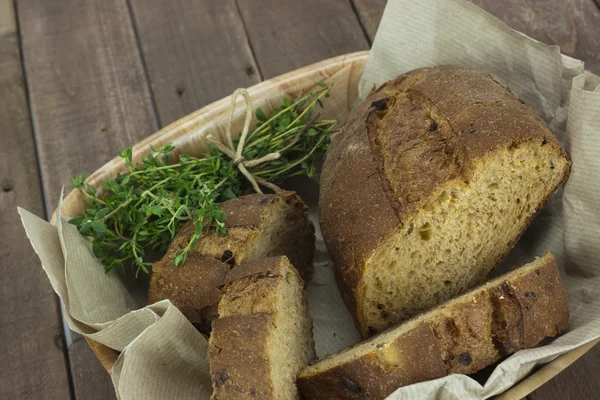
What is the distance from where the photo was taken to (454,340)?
2.09m

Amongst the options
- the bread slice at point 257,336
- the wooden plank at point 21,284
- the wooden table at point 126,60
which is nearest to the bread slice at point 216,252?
the bread slice at point 257,336

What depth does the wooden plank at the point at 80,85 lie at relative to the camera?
11.3 feet

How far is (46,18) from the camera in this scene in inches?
155

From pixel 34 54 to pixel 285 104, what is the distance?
1.63 m

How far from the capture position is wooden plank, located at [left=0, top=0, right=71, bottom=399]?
2.81 m

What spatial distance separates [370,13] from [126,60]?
1.34 m

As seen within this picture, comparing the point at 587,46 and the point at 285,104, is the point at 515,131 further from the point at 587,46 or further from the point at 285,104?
the point at 587,46

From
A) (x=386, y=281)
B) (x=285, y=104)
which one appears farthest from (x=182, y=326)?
(x=285, y=104)

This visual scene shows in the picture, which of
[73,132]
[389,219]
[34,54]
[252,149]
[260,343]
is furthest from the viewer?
[34,54]

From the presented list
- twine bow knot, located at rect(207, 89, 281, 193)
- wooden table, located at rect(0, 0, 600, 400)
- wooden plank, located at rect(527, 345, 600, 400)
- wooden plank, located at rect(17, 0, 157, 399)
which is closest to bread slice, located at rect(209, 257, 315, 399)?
twine bow knot, located at rect(207, 89, 281, 193)

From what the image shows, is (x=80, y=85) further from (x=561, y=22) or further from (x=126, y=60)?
(x=561, y=22)

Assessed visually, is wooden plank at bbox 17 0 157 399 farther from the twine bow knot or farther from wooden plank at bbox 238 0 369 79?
the twine bow knot

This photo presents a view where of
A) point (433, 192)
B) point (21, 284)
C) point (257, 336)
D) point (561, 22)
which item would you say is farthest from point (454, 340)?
point (561, 22)

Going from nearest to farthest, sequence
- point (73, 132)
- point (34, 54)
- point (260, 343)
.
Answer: point (260, 343)
point (73, 132)
point (34, 54)
